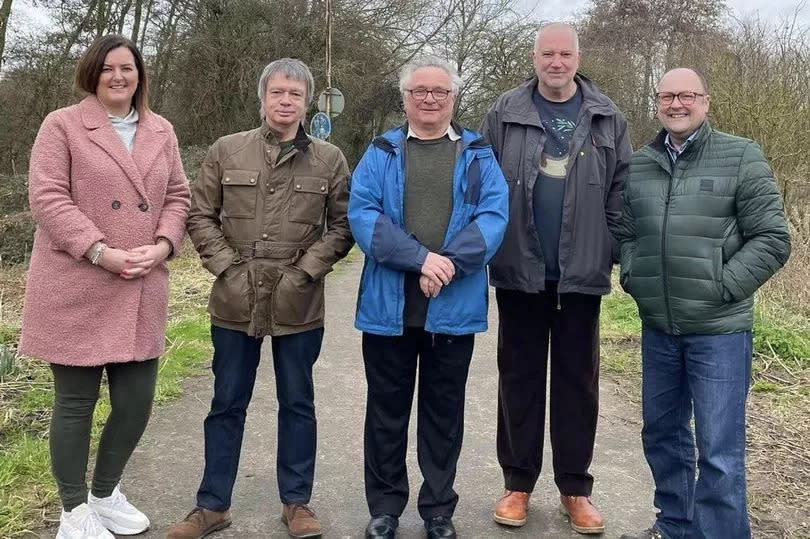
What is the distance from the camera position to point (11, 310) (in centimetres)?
741

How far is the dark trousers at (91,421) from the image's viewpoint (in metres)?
3.10

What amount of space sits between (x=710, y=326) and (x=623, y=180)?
34.0 inches

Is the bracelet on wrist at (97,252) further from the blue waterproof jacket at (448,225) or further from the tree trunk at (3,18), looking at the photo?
the tree trunk at (3,18)

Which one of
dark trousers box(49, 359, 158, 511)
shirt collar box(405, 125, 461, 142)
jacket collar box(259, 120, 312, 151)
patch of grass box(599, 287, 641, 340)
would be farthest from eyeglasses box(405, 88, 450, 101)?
patch of grass box(599, 287, 641, 340)

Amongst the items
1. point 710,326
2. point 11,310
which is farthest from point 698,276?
point 11,310

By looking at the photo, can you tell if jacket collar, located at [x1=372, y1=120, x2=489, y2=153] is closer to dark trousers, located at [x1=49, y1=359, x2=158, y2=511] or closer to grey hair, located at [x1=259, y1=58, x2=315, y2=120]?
grey hair, located at [x1=259, y1=58, x2=315, y2=120]

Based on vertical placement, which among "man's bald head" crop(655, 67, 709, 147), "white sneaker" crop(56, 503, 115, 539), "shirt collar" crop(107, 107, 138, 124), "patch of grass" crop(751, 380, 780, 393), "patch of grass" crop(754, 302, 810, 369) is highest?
"man's bald head" crop(655, 67, 709, 147)

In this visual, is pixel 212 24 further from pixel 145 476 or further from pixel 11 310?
pixel 145 476

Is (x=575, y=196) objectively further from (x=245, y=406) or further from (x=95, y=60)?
(x=95, y=60)

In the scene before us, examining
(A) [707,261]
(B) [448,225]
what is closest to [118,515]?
(B) [448,225]

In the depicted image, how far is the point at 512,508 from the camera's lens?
352cm

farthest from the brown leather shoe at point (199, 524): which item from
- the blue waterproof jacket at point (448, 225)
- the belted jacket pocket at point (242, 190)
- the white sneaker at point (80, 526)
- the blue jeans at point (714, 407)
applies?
the blue jeans at point (714, 407)

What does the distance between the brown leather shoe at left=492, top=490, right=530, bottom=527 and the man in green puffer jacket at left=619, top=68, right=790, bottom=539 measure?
80 centimetres

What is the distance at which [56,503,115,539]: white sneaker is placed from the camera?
10.1ft
